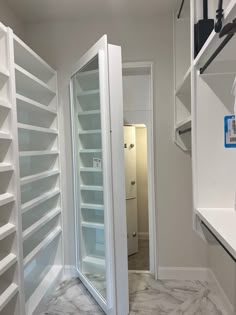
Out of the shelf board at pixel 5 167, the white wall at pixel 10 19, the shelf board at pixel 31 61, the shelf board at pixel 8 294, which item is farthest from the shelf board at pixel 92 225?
the white wall at pixel 10 19

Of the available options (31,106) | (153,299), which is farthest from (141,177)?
(31,106)

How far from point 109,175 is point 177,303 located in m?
1.29

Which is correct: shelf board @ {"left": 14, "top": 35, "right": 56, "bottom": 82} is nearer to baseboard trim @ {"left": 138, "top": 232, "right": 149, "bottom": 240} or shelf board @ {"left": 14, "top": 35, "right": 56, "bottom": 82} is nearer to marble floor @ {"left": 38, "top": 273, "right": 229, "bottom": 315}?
marble floor @ {"left": 38, "top": 273, "right": 229, "bottom": 315}

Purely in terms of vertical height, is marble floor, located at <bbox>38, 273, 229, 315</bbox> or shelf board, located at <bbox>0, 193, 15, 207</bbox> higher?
shelf board, located at <bbox>0, 193, 15, 207</bbox>

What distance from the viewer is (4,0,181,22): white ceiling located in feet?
8.24

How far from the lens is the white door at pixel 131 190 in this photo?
3.47 m

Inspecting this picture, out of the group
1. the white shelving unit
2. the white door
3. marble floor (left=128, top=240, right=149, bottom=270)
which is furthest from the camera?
the white door

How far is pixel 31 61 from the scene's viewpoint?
2.40 metres

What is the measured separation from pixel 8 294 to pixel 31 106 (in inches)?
56.6

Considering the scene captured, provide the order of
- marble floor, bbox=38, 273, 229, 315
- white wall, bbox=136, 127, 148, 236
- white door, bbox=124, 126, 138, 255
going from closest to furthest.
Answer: marble floor, bbox=38, 273, 229, 315
white door, bbox=124, 126, 138, 255
white wall, bbox=136, 127, 148, 236

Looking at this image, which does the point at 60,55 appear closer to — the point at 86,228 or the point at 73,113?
the point at 73,113

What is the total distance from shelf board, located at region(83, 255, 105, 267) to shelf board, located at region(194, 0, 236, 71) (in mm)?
1846

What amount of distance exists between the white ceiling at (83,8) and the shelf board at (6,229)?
6.31 ft

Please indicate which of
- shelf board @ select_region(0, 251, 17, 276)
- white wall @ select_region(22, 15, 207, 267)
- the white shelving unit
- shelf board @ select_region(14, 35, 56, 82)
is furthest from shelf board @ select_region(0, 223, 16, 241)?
the white shelving unit
